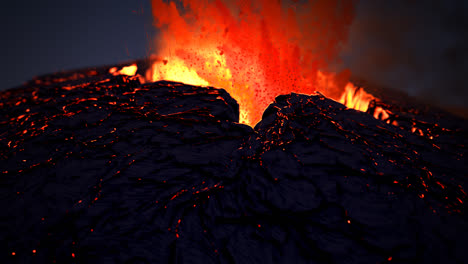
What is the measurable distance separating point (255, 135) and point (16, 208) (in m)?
1.50

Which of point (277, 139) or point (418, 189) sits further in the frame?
point (277, 139)

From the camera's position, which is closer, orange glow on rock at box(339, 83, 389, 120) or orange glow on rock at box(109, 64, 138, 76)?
orange glow on rock at box(339, 83, 389, 120)

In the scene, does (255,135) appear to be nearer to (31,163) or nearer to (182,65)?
(31,163)

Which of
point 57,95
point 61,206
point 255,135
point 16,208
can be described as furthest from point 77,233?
point 57,95

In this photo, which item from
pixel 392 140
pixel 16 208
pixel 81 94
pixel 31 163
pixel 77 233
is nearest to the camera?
pixel 77 233

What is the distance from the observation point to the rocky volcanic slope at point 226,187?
0.96 m

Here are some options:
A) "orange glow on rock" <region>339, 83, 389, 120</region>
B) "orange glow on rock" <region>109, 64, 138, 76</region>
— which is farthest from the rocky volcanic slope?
"orange glow on rock" <region>109, 64, 138, 76</region>

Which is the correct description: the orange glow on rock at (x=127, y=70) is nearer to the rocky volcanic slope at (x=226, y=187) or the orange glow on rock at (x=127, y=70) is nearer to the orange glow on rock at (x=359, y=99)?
the rocky volcanic slope at (x=226, y=187)

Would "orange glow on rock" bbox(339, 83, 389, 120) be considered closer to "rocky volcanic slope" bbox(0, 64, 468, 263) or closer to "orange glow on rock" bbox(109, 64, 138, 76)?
"rocky volcanic slope" bbox(0, 64, 468, 263)

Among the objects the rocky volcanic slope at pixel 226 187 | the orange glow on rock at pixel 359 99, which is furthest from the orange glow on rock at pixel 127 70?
the orange glow on rock at pixel 359 99

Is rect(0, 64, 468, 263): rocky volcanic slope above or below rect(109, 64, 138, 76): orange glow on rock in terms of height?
below

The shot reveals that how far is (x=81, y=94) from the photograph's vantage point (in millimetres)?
2117

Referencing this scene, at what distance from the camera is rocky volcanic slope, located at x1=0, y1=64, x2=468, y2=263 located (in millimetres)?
960

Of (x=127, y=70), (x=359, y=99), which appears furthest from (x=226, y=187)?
(x=127, y=70)
